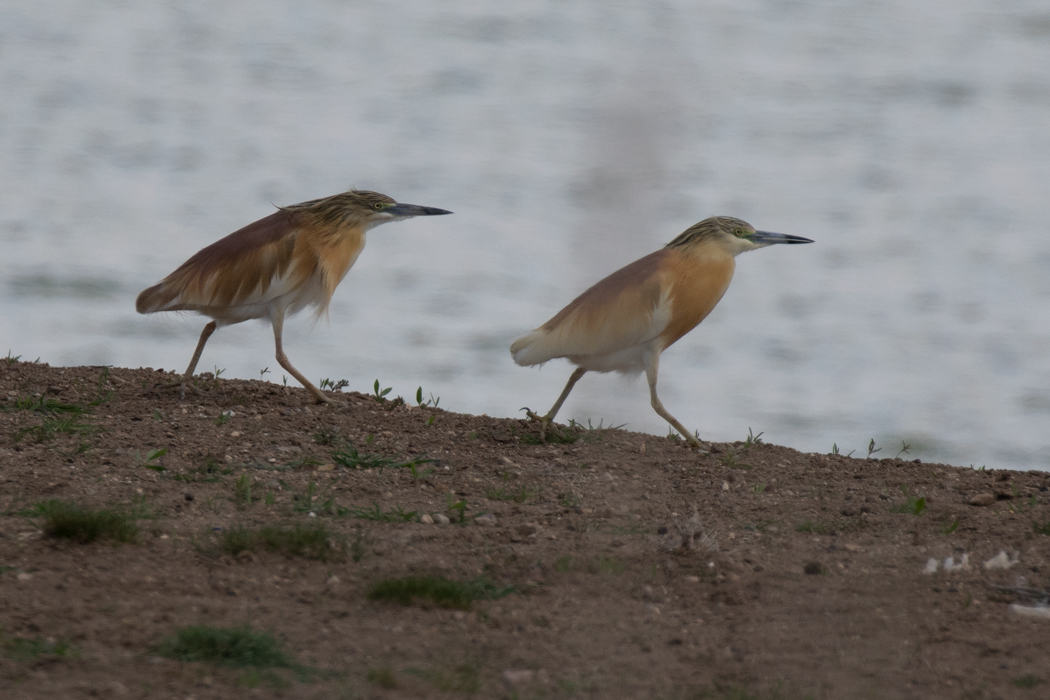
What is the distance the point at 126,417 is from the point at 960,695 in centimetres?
443

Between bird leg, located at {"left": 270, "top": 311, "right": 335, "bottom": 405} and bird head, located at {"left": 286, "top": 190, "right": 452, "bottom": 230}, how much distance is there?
0.70 m

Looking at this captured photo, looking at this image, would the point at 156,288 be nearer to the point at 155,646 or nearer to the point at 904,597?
the point at 155,646

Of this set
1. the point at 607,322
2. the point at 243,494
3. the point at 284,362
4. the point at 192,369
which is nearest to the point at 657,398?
the point at 607,322

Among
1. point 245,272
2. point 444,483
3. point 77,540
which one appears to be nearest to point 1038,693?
point 444,483

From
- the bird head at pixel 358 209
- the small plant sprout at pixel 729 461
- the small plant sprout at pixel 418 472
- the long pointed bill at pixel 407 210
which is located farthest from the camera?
the bird head at pixel 358 209

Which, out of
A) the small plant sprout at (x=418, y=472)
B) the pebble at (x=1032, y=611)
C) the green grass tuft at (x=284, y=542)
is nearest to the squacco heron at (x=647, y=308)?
the small plant sprout at (x=418, y=472)

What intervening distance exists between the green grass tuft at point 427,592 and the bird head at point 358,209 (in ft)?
12.1

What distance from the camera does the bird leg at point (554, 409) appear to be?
6312 mm

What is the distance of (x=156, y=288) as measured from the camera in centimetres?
689

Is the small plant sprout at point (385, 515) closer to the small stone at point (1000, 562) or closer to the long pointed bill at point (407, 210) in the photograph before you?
the small stone at point (1000, 562)

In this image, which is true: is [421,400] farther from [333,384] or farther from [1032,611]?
[1032,611]

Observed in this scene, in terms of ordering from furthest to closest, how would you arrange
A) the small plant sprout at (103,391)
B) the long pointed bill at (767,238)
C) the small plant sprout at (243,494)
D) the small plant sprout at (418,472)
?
the long pointed bill at (767,238)
the small plant sprout at (103,391)
the small plant sprout at (418,472)
the small plant sprout at (243,494)

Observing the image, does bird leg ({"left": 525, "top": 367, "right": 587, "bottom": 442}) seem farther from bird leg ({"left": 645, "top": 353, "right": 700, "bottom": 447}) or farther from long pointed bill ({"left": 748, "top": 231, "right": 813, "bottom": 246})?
long pointed bill ({"left": 748, "top": 231, "right": 813, "bottom": 246})

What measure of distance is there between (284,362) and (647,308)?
7.47 ft
